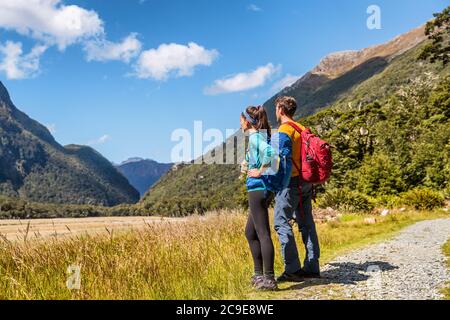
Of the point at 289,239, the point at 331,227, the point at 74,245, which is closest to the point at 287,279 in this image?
the point at 289,239

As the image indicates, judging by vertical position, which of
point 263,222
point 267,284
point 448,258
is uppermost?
point 263,222

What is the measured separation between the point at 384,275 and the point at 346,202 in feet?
49.7

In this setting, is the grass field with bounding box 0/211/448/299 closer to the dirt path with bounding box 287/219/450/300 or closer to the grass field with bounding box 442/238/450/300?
the dirt path with bounding box 287/219/450/300

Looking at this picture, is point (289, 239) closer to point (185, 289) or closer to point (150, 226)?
point (185, 289)

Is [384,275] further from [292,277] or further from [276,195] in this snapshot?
[276,195]

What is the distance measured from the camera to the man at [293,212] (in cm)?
566

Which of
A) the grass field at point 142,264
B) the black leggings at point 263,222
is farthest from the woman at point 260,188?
the grass field at point 142,264

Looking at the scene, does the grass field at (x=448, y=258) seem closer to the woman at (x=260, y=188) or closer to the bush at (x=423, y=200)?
the woman at (x=260, y=188)

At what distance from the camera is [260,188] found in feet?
17.2

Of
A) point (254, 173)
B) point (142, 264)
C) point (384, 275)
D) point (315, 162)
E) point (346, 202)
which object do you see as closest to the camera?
point (254, 173)

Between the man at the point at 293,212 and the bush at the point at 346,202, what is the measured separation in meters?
14.2

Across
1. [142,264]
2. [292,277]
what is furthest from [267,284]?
[142,264]
